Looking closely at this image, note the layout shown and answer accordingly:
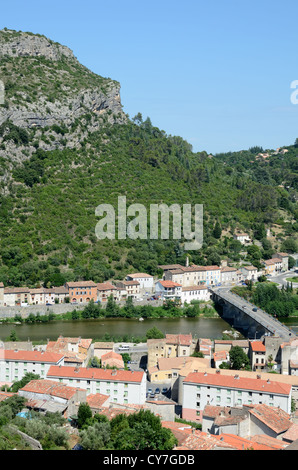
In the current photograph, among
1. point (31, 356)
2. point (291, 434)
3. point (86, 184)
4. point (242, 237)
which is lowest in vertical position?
point (291, 434)

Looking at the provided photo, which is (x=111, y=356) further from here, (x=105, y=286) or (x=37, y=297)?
(x=105, y=286)

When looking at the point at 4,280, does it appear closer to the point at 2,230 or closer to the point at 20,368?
the point at 2,230

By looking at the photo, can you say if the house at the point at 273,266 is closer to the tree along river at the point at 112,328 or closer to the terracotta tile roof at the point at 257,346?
the tree along river at the point at 112,328

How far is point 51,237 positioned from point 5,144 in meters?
10.9

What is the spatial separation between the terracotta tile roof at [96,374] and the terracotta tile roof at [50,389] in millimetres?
1052

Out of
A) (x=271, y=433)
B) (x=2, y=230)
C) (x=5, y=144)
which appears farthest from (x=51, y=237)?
(x=271, y=433)

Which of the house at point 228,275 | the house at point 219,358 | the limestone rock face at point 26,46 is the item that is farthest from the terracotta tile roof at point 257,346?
the limestone rock face at point 26,46

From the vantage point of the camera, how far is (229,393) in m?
18.2

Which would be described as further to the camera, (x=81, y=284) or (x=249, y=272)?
(x=249, y=272)

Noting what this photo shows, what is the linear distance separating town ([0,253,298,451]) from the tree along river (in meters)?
3.97

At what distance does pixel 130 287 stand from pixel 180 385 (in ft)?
60.1

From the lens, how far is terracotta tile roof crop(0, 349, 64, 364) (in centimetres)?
2039

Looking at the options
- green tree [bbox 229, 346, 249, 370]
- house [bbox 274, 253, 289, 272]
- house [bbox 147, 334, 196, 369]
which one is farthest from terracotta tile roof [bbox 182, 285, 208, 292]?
green tree [bbox 229, 346, 249, 370]

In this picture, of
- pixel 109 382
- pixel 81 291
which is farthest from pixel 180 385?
pixel 81 291
